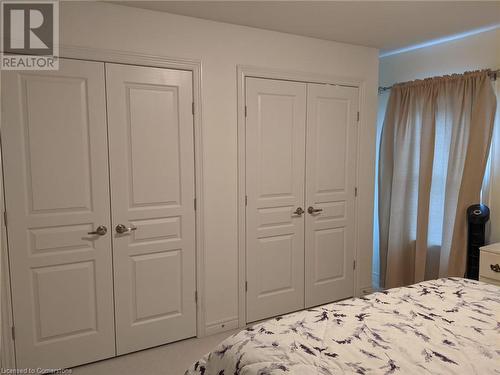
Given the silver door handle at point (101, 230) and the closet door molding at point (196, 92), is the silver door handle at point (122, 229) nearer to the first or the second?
the silver door handle at point (101, 230)

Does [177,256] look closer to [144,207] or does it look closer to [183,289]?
[183,289]

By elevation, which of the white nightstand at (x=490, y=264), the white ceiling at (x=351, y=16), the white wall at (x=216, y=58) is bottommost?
the white nightstand at (x=490, y=264)

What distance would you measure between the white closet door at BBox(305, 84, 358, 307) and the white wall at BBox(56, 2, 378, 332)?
0.33m

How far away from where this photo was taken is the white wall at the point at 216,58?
2514 mm

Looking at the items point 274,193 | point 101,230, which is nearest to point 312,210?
point 274,193

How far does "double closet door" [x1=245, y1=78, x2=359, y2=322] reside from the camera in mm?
3148

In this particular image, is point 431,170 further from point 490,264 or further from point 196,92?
point 196,92

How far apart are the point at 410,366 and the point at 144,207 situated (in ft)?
6.39

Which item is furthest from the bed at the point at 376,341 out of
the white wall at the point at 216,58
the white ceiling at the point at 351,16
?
the white ceiling at the point at 351,16

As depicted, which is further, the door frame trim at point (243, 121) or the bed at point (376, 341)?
the door frame trim at point (243, 121)

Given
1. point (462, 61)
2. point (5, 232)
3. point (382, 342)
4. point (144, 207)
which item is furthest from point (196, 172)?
point (462, 61)

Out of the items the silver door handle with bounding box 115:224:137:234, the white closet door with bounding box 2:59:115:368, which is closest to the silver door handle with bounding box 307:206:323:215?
the silver door handle with bounding box 115:224:137:234

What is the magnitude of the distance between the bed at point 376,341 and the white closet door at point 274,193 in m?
1.32

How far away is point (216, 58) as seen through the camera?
2.89m
